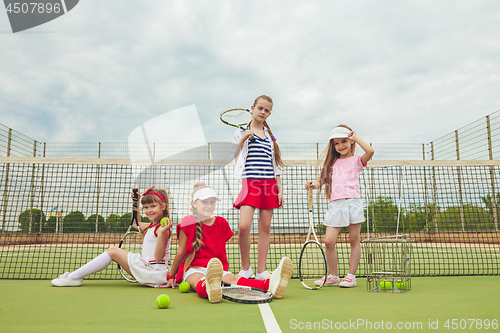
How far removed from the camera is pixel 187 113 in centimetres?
324

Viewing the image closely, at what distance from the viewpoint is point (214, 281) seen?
2.63 metres

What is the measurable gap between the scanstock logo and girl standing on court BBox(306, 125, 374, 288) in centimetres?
393

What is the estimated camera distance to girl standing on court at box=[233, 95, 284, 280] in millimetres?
3438

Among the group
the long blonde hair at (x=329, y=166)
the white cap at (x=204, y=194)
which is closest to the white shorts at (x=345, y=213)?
the long blonde hair at (x=329, y=166)

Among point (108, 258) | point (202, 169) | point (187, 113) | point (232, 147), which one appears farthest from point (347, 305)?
point (202, 169)

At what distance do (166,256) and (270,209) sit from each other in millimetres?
1197

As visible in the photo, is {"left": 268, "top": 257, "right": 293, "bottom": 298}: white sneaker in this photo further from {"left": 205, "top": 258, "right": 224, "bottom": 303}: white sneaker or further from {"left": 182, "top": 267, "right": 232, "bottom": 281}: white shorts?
{"left": 182, "top": 267, "right": 232, "bottom": 281}: white shorts

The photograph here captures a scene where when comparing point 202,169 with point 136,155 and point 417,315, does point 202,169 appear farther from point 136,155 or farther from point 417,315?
point 417,315

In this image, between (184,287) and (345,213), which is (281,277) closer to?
(184,287)

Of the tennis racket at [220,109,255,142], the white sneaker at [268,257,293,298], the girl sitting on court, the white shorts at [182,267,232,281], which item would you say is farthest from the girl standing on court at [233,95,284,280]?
the white sneaker at [268,257,293,298]

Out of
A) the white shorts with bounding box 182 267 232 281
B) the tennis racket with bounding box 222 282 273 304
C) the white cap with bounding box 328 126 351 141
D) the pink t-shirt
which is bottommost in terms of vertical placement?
the tennis racket with bounding box 222 282 273 304

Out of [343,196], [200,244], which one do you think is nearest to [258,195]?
[200,244]

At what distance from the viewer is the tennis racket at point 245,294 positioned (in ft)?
8.55

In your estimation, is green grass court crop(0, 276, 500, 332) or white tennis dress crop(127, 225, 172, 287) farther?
white tennis dress crop(127, 225, 172, 287)
